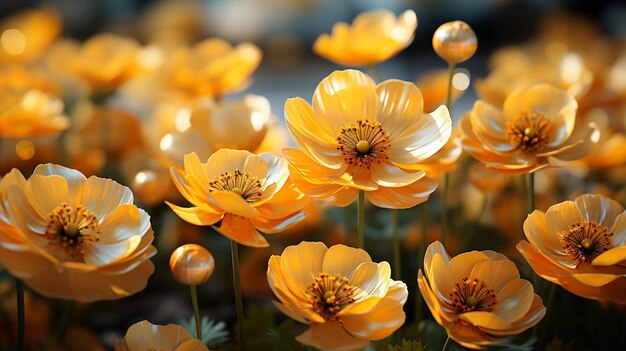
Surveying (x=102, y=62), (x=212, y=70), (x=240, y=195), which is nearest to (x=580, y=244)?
(x=240, y=195)

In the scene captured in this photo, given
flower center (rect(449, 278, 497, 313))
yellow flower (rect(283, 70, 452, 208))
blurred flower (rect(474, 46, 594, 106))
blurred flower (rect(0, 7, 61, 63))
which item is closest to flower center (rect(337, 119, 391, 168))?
yellow flower (rect(283, 70, 452, 208))

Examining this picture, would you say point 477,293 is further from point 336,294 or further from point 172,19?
point 172,19

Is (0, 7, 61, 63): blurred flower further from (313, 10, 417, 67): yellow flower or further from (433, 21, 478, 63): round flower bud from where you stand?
(433, 21, 478, 63): round flower bud

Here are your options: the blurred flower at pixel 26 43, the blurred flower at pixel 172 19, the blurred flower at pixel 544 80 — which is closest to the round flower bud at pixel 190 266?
the blurred flower at pixel 544 80

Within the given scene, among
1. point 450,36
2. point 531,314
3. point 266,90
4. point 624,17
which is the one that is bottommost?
point 266,90

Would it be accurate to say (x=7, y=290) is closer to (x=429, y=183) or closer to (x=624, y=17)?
(x=429, y=183)

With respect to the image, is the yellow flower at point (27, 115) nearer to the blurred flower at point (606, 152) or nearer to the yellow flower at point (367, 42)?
the yellow flower at point (367, 42)

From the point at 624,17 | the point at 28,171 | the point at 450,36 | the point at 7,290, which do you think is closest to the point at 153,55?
the point at 28,171
